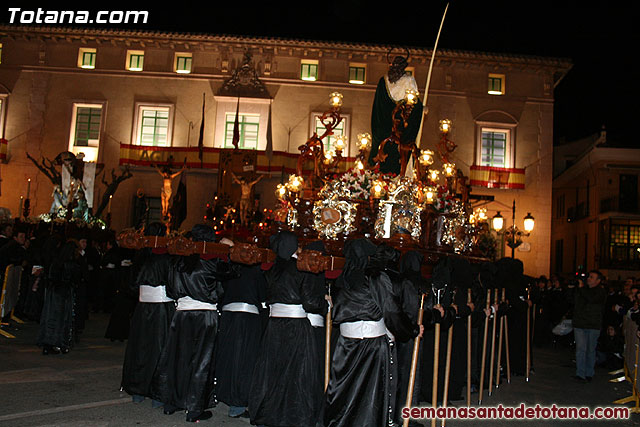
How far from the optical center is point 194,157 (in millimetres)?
28875

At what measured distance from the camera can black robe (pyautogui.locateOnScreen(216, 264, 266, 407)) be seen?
6945 millimetres

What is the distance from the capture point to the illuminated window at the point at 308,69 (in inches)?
1185

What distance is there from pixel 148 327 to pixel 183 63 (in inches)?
997

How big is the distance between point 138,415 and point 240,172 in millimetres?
21309

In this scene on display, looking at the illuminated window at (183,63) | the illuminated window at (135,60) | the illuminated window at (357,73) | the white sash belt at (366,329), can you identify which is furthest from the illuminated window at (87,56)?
the white sash belt at (366,329)

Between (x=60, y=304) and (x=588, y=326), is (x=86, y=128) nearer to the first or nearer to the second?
(x=60, y=304)

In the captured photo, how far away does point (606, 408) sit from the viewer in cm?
820

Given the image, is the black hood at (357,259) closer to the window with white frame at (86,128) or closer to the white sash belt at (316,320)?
the white sash belt at (316,320)

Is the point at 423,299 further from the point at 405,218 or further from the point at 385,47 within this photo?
the point at 385,47

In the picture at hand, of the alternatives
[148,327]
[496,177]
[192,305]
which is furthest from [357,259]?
[496,177]

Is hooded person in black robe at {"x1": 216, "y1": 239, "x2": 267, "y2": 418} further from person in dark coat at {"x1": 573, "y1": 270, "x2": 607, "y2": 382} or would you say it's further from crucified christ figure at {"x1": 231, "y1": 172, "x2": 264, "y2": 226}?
crucified christ figure at {"x1": 231, "y1": 172, "x2": 264, "y2": 226}

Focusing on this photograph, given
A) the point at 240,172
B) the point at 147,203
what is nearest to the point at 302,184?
the point at 240,172

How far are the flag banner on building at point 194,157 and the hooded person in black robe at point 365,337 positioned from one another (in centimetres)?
2277

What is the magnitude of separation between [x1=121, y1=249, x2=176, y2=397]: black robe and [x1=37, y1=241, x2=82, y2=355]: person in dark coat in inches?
136
